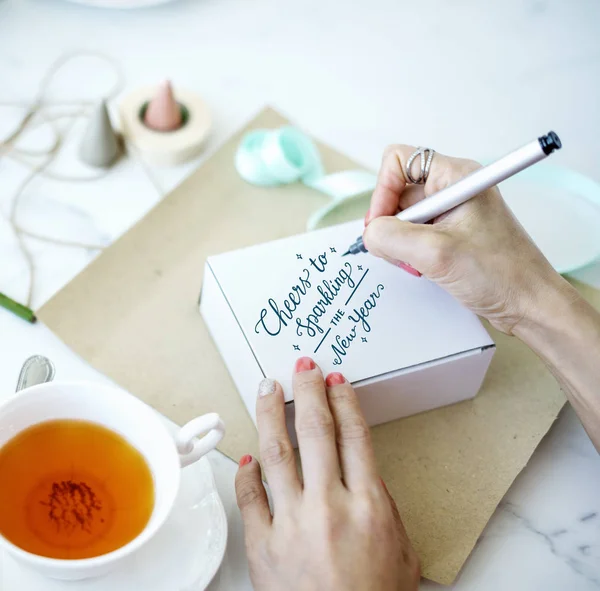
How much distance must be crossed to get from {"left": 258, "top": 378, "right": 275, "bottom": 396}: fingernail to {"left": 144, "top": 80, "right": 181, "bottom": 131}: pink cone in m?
0.37

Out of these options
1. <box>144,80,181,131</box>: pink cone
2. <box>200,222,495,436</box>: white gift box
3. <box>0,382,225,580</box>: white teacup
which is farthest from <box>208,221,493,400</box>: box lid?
<box>144,80,181,131</box>: pink cone

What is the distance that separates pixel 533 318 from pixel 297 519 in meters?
0.28

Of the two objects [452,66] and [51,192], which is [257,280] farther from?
[452,66]

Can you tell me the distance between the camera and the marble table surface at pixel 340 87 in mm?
706

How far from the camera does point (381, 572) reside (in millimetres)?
538

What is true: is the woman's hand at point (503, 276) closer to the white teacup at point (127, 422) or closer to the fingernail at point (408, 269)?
the fingernail at point (408, 269)

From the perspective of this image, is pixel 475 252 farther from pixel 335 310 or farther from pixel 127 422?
pixel 127 422

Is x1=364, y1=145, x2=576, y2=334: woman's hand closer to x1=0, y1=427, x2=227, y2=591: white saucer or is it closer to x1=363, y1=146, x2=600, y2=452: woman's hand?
x1=363, y1=146, x2=600, y2=452: woman's hand

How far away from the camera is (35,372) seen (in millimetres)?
670

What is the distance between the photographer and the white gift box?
0.64 metres

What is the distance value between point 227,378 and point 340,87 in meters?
0.45

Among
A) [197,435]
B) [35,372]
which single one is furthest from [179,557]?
[35,372]

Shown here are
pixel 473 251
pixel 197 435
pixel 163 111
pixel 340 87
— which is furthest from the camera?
pixel 340 87

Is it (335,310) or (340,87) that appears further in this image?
(340,87)
